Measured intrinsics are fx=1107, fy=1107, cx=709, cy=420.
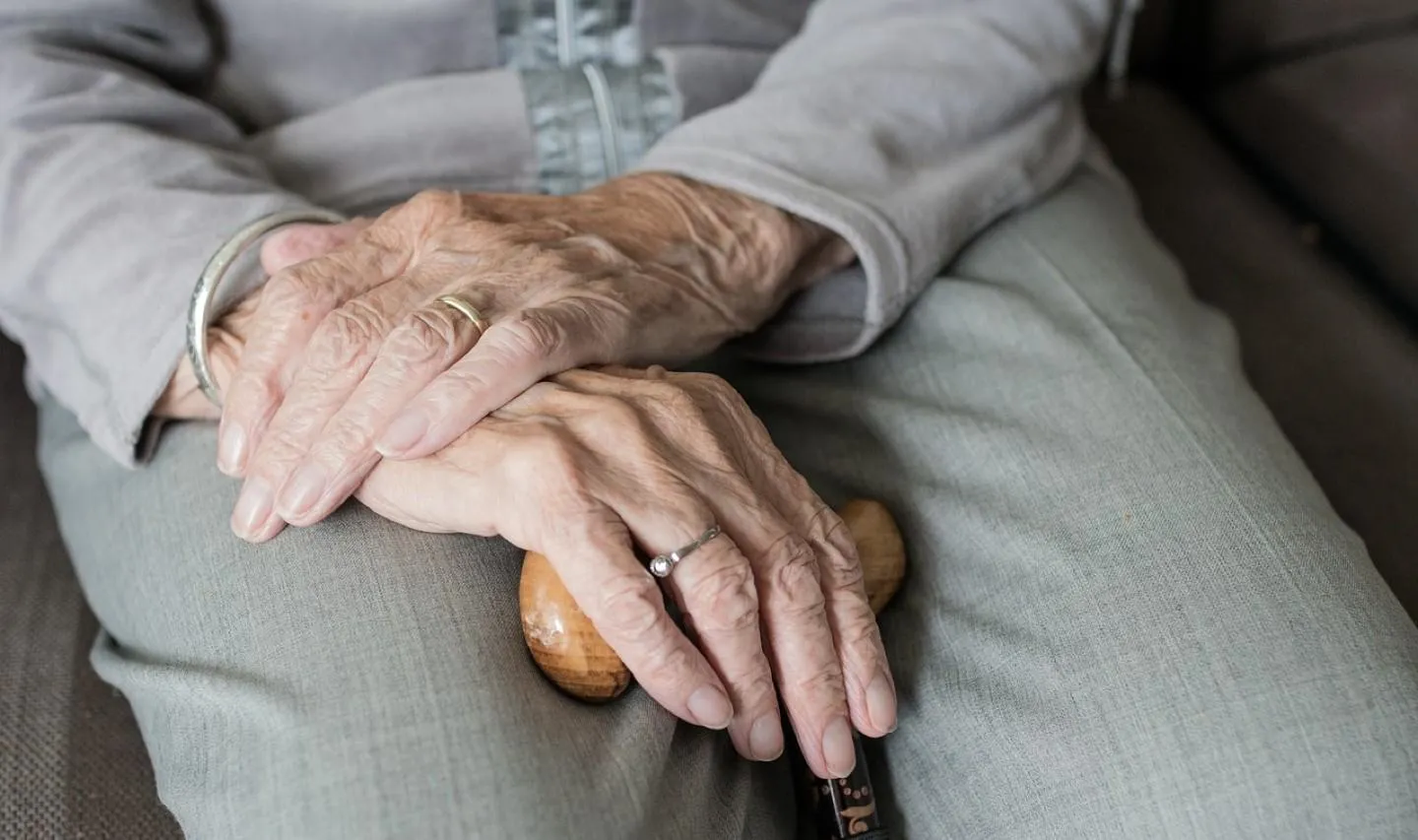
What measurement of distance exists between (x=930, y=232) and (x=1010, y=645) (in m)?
0.32

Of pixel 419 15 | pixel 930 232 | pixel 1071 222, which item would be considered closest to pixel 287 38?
pixel 419 15

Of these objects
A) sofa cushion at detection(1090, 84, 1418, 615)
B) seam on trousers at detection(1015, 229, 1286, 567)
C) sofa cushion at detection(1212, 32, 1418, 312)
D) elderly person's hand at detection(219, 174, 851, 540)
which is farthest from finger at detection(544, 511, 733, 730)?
sofa cushion at detection(1212, 32, 1418, 312)

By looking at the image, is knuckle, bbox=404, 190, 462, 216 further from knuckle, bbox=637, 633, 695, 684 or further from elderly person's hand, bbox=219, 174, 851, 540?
knuckle, bbox=637, 633, 695, 684

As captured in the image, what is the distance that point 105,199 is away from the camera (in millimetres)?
731

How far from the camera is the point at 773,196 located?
0.78 meters

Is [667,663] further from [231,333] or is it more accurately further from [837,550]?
[231,333]

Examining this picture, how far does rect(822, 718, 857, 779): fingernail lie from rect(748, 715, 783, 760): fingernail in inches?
1.0

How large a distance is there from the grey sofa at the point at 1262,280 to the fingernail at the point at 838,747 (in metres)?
0.41

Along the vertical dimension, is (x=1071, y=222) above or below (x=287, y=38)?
below

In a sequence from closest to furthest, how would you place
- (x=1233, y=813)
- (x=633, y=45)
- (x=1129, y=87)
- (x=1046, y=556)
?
1. (x=1233, y=813)
2. (x=1046, y=556)
3. (x=633, y=45)
4. (x=1129, y=87)

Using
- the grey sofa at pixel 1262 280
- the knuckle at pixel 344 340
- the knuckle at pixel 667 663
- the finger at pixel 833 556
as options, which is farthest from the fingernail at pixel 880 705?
the grey sofa at pixel 1262 280

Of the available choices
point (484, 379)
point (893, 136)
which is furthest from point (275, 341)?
point (893, 136)

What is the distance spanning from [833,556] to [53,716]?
535 millimetres

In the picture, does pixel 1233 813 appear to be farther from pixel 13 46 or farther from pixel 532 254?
pixel 13 46
